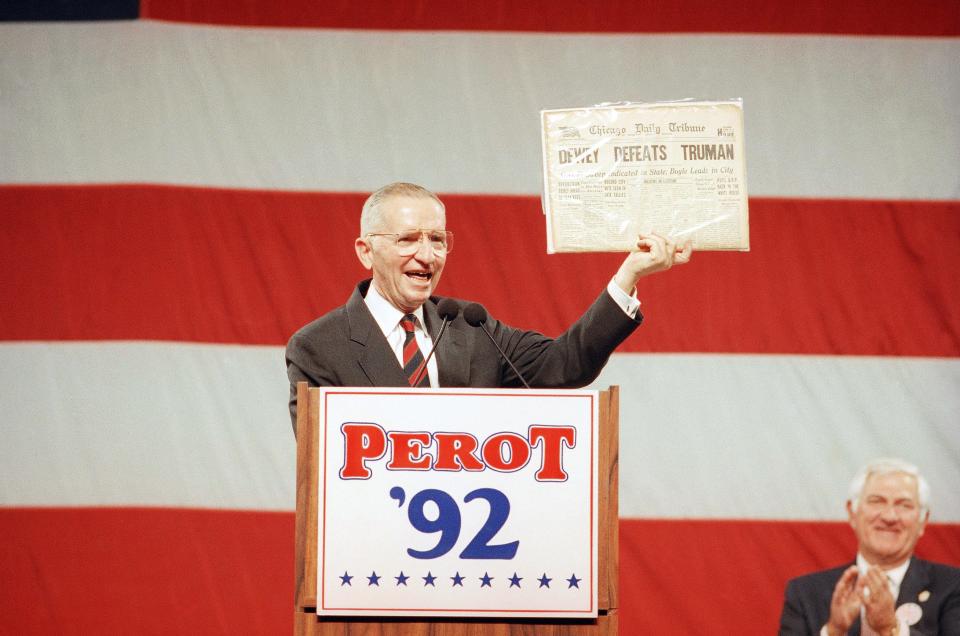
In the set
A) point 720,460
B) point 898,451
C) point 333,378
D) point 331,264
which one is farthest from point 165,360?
point 898,451

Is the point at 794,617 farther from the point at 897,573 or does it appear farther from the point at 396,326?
the point at 396,326

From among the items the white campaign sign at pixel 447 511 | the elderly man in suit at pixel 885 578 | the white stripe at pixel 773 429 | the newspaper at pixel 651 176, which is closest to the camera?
the white campaign sign at pixel 447 511

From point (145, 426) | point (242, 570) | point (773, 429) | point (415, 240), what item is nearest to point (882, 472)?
point (773, 429)

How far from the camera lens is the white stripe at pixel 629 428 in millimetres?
2850

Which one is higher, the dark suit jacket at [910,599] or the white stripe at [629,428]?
the white stripe at [629,428]

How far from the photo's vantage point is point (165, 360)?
2885 mm

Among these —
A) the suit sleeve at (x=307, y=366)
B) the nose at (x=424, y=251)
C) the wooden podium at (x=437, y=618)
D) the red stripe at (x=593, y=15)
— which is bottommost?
the wooden podium at (x=437, y=618)

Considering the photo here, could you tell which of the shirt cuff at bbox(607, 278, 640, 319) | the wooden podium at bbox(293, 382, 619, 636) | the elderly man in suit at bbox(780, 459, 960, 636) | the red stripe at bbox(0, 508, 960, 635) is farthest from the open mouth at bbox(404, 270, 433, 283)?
the red stripe at bbox(0, 508, 960, 635)

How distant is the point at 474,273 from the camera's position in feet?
9.53

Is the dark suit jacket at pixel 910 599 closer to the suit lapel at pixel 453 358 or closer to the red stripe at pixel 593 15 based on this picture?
the suit lapel at pixel 453 358

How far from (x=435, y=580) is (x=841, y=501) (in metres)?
1.74

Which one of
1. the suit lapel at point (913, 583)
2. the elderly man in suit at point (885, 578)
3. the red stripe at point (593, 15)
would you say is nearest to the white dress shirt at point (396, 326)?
the elderly man in suit at point (885, 578)

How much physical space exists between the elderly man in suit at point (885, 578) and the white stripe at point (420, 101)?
973 millimetres

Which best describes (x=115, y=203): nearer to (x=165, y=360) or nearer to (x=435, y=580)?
(x=165, y=360)
